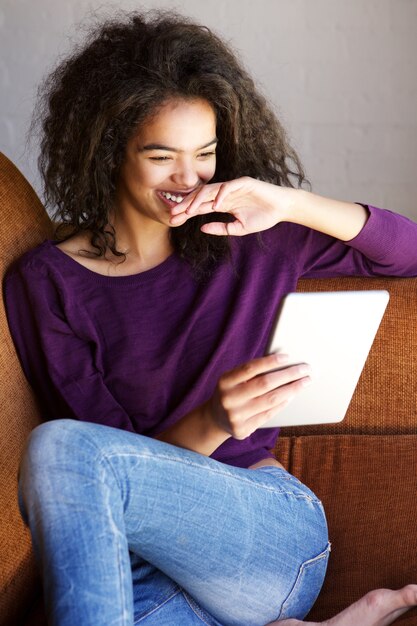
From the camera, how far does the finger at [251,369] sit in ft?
4.20

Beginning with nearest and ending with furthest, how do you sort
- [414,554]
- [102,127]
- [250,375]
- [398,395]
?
[250,375] < [414,554] < [102,127] < [398,395]

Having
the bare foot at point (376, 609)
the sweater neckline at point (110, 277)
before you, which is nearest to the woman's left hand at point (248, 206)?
the sweater neckline at point (110, 277)

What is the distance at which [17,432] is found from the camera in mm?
1646

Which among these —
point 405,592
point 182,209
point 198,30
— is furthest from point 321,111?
point 405,592

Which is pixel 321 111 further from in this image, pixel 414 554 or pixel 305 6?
pixel 414 554

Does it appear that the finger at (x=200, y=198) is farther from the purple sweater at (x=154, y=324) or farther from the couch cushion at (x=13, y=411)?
the couch cushion at (x=13, y=411)

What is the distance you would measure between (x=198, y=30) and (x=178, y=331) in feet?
1.83

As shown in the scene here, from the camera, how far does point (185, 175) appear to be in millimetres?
1618

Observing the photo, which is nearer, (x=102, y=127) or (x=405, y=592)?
(x=405, y=592)

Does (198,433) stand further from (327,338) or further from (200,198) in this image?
(200,198)

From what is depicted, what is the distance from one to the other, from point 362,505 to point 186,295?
0.49m

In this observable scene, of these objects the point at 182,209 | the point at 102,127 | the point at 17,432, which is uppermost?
the point at 102,127

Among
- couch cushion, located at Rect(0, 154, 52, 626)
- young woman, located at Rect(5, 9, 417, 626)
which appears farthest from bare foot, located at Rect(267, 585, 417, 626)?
couch cushion, located at Rect(0, 154, 52, 626)

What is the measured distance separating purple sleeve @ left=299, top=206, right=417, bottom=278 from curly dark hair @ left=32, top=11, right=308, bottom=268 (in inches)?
6.3
